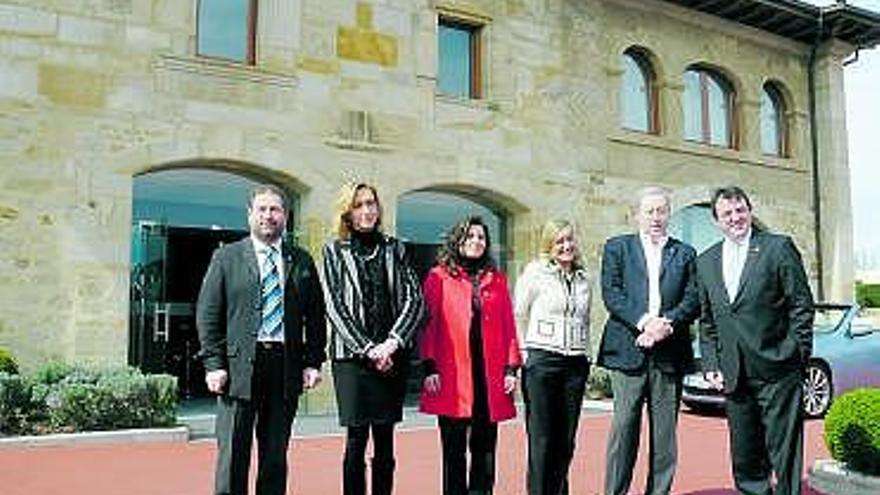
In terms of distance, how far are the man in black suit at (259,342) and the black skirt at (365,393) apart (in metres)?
0.17

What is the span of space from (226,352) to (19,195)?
7417mm

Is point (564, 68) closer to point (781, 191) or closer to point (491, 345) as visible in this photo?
point (781, 191)

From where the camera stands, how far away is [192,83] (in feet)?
40.6

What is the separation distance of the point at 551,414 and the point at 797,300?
163cm

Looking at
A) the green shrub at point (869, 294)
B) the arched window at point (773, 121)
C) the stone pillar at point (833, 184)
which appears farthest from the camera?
the green shrub at point (869, 294)

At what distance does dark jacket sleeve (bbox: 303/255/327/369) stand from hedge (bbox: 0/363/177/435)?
17.9 ft

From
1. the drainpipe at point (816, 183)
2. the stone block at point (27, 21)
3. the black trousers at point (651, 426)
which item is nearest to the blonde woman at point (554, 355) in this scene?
the black trousers at point (651, 426)

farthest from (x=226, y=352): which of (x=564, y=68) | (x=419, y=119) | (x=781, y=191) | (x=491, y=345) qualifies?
(x=781, y=191)

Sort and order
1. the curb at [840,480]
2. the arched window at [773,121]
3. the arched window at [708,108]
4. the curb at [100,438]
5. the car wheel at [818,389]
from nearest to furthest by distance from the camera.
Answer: the curb at [840,480]
the curb at [100,438]
the car wheel at [818,389]
the arched window at [708,108]
the arched window at [773,121]

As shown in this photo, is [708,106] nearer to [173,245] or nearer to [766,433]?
[173,245]

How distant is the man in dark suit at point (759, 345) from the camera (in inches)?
215

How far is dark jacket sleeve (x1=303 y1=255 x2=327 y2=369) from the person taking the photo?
17.3 ft

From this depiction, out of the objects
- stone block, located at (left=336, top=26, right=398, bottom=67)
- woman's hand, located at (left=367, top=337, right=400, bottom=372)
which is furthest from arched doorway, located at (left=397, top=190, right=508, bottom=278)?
woman's hand, located at (left=367, top=337, right=400, bottom=372)

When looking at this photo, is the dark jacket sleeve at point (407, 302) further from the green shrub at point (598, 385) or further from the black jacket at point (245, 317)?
the green shrub at point (598, 385)
